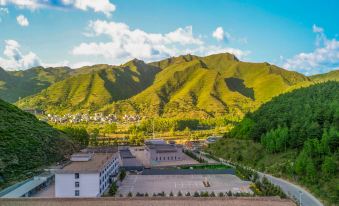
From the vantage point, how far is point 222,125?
103875 millimetres

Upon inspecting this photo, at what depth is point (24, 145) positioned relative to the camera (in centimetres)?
4675

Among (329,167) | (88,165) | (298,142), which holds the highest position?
(298,142)

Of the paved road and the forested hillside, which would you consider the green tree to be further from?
the paved road

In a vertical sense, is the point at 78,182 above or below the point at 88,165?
below

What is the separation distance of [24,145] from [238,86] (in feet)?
502

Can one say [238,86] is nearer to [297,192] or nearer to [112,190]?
[297,192]

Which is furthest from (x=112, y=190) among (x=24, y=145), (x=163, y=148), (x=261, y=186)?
(x=163, y=148)

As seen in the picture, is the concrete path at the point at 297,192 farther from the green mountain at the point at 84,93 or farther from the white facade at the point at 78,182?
the green mountain at the point at 84,93

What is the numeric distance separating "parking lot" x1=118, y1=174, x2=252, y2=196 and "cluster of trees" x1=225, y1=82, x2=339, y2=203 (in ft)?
21.9

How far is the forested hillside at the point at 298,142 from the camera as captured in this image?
36500 mm

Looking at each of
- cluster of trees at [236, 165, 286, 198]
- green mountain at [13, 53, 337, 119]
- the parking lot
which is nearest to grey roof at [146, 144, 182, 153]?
the parking lot

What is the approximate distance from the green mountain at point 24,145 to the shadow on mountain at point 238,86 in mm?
129816

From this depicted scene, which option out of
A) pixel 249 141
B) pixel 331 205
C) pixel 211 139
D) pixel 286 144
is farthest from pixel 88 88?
pixel 331 205

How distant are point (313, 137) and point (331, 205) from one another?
14.7 meters
